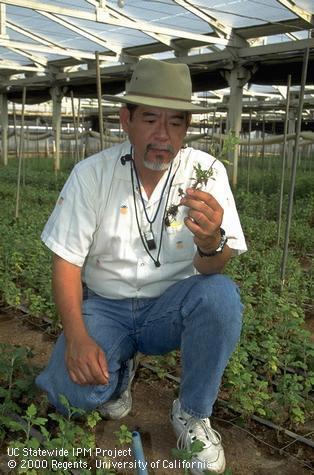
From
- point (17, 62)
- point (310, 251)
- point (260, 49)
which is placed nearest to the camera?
point (310, 251)

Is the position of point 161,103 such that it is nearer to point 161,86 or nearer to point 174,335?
point 161,86

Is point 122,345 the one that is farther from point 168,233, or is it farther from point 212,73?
point 212,73

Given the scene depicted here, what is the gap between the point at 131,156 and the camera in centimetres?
215

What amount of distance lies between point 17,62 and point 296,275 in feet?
42.3

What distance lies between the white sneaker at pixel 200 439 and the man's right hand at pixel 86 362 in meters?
0.40

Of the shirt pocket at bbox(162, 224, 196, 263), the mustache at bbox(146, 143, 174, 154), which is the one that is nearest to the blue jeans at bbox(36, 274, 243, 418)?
the shirt pocket at bbox(162, 224, 196, 263)

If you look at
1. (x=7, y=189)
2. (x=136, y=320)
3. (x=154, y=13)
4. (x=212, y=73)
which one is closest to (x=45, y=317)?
(x=136, y=320)

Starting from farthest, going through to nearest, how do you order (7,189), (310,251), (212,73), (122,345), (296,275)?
(212,73) < (7,189) < (310,251) < (296,275) < (122,345)

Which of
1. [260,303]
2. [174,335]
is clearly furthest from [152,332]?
[260,303]

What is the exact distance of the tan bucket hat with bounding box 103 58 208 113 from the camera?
1.97 meters

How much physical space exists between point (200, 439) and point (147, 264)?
2.30 feet

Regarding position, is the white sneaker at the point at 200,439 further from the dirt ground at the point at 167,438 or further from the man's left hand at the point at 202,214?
the man's left hand at the point at 202,214

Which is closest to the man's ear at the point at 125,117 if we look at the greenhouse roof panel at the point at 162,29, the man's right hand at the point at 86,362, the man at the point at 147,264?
the man at the point at 147,264

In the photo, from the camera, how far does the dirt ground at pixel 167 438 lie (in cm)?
200
